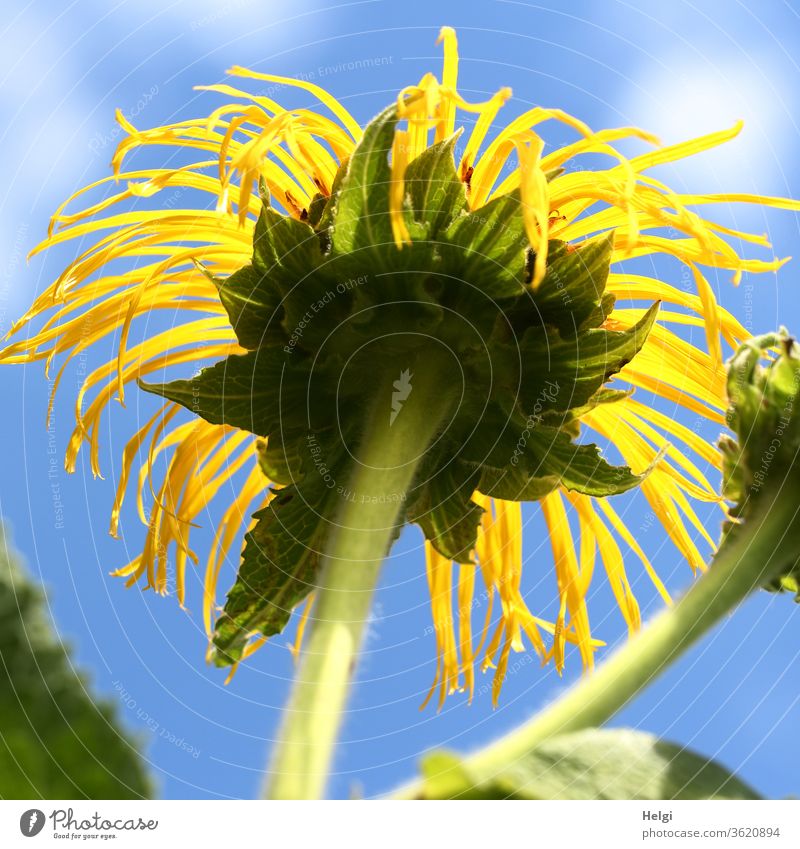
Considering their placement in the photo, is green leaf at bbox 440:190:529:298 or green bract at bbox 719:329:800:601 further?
green leaf at bbox 440:190:529:298

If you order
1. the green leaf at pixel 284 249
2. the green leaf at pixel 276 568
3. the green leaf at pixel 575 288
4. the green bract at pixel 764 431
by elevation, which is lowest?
the green bract at pixel 764 431

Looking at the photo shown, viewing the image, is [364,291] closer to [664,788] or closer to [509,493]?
[509,493]

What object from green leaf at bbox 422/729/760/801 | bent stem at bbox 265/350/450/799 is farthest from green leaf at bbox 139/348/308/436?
green leaf at bbox 422/729/760/801

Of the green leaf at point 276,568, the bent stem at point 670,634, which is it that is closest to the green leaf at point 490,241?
the green leaf at point 276,568

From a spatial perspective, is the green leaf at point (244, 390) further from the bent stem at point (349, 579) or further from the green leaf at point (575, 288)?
the green leaf at point (575, 288)

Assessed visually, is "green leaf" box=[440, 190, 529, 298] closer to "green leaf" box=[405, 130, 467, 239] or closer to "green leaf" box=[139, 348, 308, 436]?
"green leaf" box=[405, 130, 467, 239]

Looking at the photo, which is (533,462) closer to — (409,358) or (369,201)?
(409,358)

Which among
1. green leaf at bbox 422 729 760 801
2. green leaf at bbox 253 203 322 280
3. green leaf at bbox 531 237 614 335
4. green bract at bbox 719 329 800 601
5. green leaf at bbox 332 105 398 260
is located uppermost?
green leaf at bbox 253 203 322 280

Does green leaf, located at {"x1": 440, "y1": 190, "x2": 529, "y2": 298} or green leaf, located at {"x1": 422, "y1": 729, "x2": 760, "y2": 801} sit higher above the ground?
green leaf, located at {"x1": 440, "y1": 190, "x2": 529, "y2": 298}
